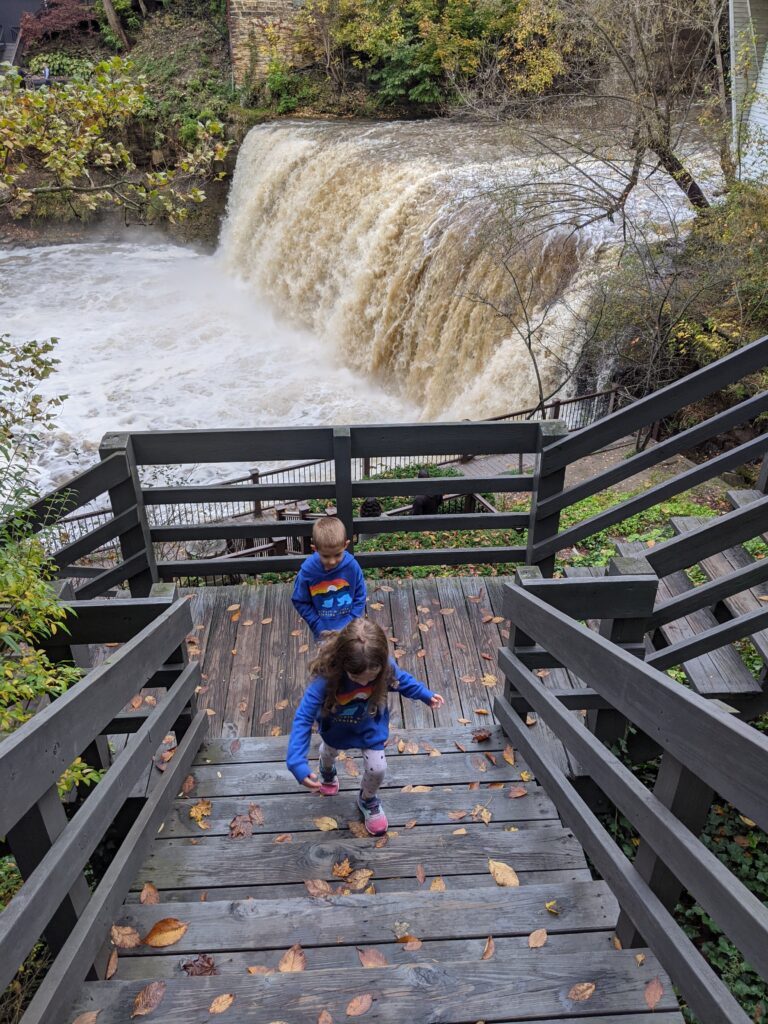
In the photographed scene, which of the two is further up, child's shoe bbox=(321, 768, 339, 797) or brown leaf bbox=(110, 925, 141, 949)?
brown leaf bbox=(110, 925, 141, 949)

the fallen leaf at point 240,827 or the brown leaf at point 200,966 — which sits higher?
the brown leaf at point 200,966

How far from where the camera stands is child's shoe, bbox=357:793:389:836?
3104 millimetres

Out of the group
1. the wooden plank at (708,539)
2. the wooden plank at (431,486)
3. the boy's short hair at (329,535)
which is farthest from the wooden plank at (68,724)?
the wooden plank at (431,486)

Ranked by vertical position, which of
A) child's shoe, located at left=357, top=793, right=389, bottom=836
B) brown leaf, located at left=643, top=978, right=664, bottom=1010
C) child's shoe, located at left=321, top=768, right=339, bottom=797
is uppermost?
brown leaf, located at left=643, top=978, right=664, bottom=1010

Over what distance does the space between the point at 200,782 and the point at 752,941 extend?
8.24ft

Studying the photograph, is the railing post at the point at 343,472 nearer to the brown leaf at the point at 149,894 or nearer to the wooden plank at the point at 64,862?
the wooden plank at the point at 64,862

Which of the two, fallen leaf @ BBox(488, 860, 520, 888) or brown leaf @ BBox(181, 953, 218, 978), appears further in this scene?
fallen leaf @ BBox(488, 860, 520, 888)

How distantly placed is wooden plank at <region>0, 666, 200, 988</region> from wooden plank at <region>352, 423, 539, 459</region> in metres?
2.30

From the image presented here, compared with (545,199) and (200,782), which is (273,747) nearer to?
(200,782)

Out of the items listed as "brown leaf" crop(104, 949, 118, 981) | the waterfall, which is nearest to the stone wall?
the waterfall

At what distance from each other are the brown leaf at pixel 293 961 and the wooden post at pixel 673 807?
1.05 m

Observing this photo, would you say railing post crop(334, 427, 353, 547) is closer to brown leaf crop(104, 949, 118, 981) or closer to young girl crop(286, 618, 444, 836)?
young girl crop(286, 618, 444, 836)

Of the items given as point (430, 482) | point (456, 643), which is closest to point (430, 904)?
point (456, 643)

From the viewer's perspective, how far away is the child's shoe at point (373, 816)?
310cm
